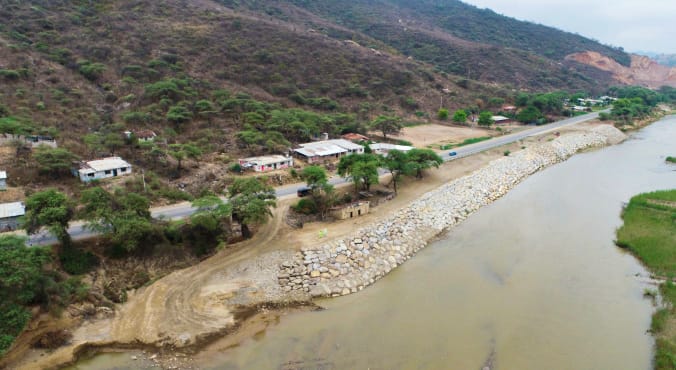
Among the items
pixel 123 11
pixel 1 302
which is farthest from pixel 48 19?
pixel 1 302

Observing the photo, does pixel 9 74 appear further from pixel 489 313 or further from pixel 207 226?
pixel 489 313

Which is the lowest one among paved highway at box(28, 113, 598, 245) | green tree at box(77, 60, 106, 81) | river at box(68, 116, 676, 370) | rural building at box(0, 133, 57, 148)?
river at box(68, 116, 676, 370)

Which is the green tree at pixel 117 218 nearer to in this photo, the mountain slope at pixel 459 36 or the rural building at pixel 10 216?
the rural building at pixel 10 216

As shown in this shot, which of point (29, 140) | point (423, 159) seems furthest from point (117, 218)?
point (423, 159)

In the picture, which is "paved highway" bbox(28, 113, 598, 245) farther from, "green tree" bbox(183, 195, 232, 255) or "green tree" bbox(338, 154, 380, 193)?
"green tree" bbox(183, 195, 232, 255)

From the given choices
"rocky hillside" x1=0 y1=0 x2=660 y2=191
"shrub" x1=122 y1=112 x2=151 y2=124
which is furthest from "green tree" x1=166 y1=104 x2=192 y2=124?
"shrub" x1=122 y1=112 x2=151 y2=124

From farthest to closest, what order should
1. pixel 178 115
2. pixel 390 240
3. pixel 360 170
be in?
1. pixel 178 115
2. pixel 360 170
3. pixel 390 240
